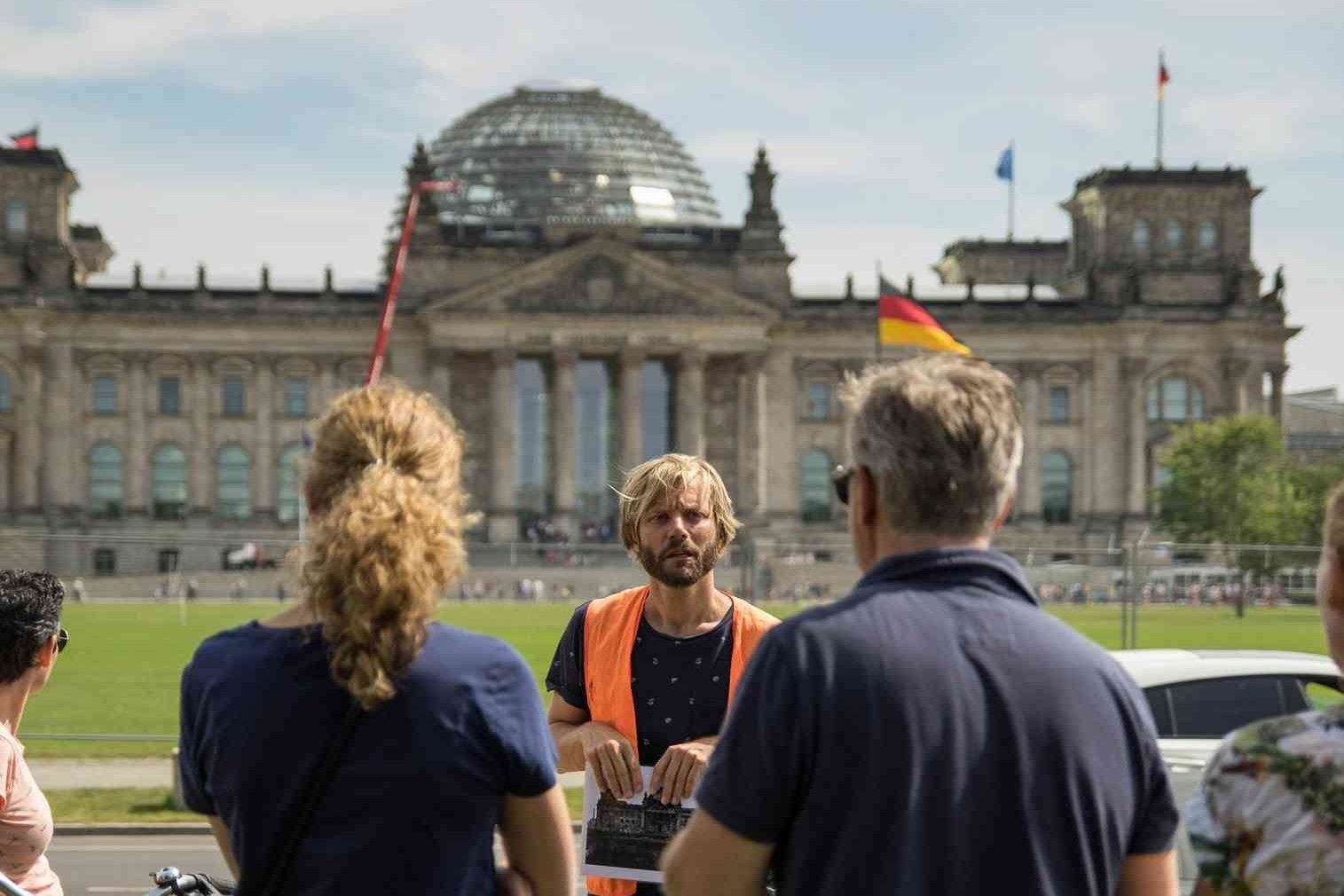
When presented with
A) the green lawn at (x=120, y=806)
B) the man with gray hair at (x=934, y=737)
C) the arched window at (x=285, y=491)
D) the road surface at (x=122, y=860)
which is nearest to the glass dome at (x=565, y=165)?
the arched window at (x=285, y=491)

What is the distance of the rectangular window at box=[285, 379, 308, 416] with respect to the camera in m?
95.8

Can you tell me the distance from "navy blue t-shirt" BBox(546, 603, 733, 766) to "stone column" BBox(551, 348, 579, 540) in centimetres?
8634

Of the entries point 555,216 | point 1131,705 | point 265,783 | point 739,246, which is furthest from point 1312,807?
point 555,216

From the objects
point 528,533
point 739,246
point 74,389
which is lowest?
point 528,533

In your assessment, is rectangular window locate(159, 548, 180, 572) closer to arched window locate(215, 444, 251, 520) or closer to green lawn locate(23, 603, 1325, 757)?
arched window locate(215, 444, 251, 520)

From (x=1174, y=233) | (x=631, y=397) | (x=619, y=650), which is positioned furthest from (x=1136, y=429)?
(x=619, y=650)

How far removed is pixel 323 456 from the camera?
5.21 meters

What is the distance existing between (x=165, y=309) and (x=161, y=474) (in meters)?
7.77

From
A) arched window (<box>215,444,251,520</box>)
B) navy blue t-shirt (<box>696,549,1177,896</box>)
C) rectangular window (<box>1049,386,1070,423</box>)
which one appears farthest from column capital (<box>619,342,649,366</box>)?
navy blue t-shirt (<box>696,549,1177,896</box>)

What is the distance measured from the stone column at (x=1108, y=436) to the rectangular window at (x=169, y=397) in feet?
144

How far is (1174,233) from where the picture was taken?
99312 mm

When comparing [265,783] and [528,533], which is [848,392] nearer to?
[265,783]

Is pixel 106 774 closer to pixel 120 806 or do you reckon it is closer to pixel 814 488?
pixel 120 806

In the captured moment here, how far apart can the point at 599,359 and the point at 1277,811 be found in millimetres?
95321
